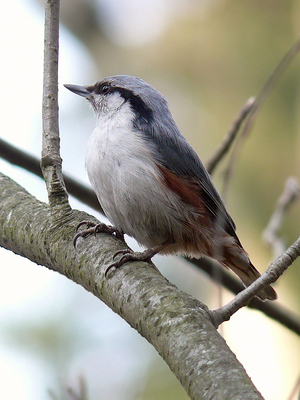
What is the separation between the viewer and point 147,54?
8180 mm

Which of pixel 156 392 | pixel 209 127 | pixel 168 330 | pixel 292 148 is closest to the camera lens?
pixel 168 330

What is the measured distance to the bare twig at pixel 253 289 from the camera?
1.65 m

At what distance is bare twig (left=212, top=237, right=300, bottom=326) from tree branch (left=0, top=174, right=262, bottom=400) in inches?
2.1

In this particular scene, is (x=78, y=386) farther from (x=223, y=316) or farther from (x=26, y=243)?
(x=223, y=316)

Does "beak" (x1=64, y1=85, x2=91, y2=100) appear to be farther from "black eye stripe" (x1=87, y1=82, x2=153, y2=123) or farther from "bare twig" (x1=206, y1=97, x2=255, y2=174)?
"bare twig" (x1=206, y1=97, x2=255, y2=174)

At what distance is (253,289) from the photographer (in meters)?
1.65

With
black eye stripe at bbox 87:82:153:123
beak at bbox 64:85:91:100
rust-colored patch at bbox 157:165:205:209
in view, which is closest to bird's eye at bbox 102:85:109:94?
black eye stripe at bbox 87:82:153:123

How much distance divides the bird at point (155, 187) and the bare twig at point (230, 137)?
4.8 inches

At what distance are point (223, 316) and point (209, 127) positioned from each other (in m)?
5.52

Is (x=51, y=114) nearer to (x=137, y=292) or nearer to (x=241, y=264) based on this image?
(x=137, y=292)

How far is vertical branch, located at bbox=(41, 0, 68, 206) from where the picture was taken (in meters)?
2.28

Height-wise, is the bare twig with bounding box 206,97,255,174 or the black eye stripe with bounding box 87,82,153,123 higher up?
the bare twig with bounding box 206,97,255,174

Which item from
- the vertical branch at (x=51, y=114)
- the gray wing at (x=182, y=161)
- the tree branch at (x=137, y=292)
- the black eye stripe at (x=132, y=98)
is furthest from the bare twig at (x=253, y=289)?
the black eye stripe at (x=132, y=98)

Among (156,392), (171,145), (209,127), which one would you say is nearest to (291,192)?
(171,145)
